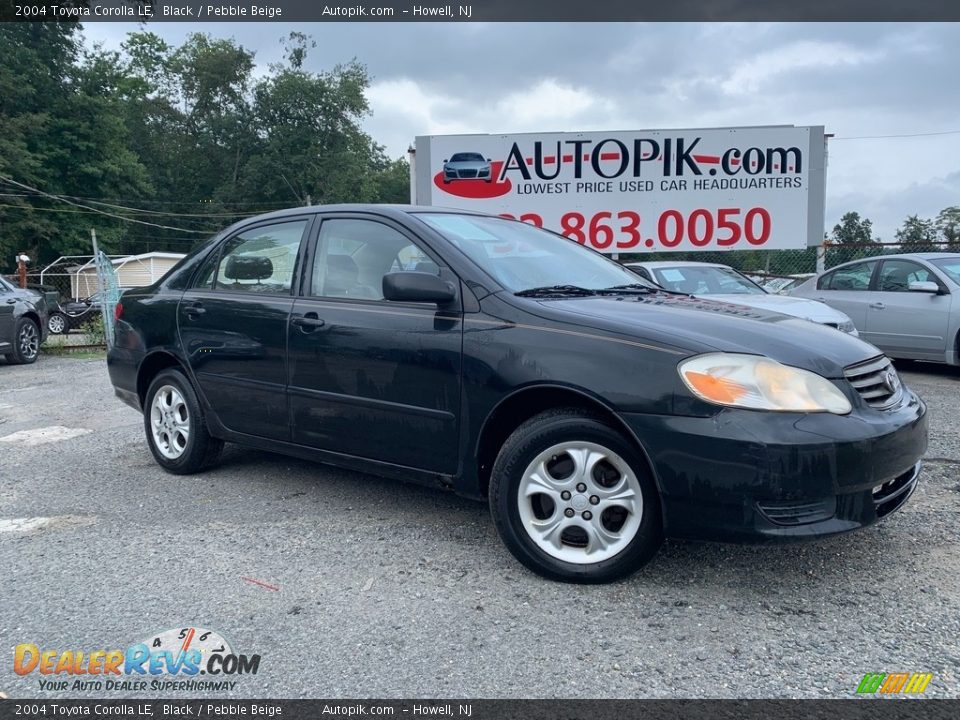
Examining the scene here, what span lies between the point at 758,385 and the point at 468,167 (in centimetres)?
1061

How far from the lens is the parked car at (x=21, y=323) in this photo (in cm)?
1122

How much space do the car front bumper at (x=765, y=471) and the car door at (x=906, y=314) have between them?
637 cm

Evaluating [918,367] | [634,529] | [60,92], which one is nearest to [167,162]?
[60,92]

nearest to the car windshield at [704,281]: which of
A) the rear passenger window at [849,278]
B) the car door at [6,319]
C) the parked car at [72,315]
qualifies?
the rear passenger window at [849,278]

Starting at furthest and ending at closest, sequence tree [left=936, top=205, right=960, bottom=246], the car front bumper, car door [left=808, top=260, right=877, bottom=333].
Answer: tree [left=936, top=205, right=960, bottom=246] → car door [left=808, top=260, right=877, bottom=333] → the car front bumper

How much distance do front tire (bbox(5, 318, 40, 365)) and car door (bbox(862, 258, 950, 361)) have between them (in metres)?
11.5

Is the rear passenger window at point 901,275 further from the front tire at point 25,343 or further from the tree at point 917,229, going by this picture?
the tree at point 917,229

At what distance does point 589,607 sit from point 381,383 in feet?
4.67

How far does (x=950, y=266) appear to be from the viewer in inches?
342

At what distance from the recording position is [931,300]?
8.48m

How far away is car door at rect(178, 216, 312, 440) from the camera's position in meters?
4.24

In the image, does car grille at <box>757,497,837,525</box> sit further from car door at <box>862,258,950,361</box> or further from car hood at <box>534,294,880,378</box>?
car door at <box>862,258,950,361</box>

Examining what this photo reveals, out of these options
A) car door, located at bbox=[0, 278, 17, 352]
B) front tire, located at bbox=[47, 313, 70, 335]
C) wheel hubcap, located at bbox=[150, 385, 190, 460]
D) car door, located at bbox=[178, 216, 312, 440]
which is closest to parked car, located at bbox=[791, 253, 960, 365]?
car door, located at bbox=[178, 216, 312, 440]

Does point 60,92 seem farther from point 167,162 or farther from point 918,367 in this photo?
point 918,367
